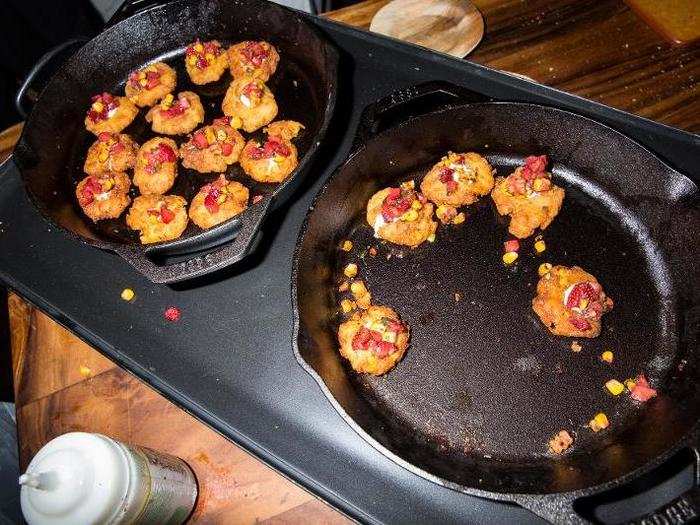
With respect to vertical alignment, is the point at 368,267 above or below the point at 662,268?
above

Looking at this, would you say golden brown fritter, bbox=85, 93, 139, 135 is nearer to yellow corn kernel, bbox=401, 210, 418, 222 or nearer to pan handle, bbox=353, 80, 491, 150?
pan handle, bbox=353, 80, 491, 150

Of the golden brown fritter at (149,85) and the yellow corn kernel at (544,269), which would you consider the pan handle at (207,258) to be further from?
the golden brown fritter at (149,85)

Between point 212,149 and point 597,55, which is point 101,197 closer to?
point 212,149

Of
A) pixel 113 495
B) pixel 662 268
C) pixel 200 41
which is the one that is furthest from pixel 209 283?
pixel 662 268

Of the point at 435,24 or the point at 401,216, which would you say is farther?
the point at 435,24

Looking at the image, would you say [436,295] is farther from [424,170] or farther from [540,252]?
[424,170]

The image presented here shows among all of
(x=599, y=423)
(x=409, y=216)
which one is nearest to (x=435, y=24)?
(x=409, y=216)

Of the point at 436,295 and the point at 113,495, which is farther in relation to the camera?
the point at 436,295
